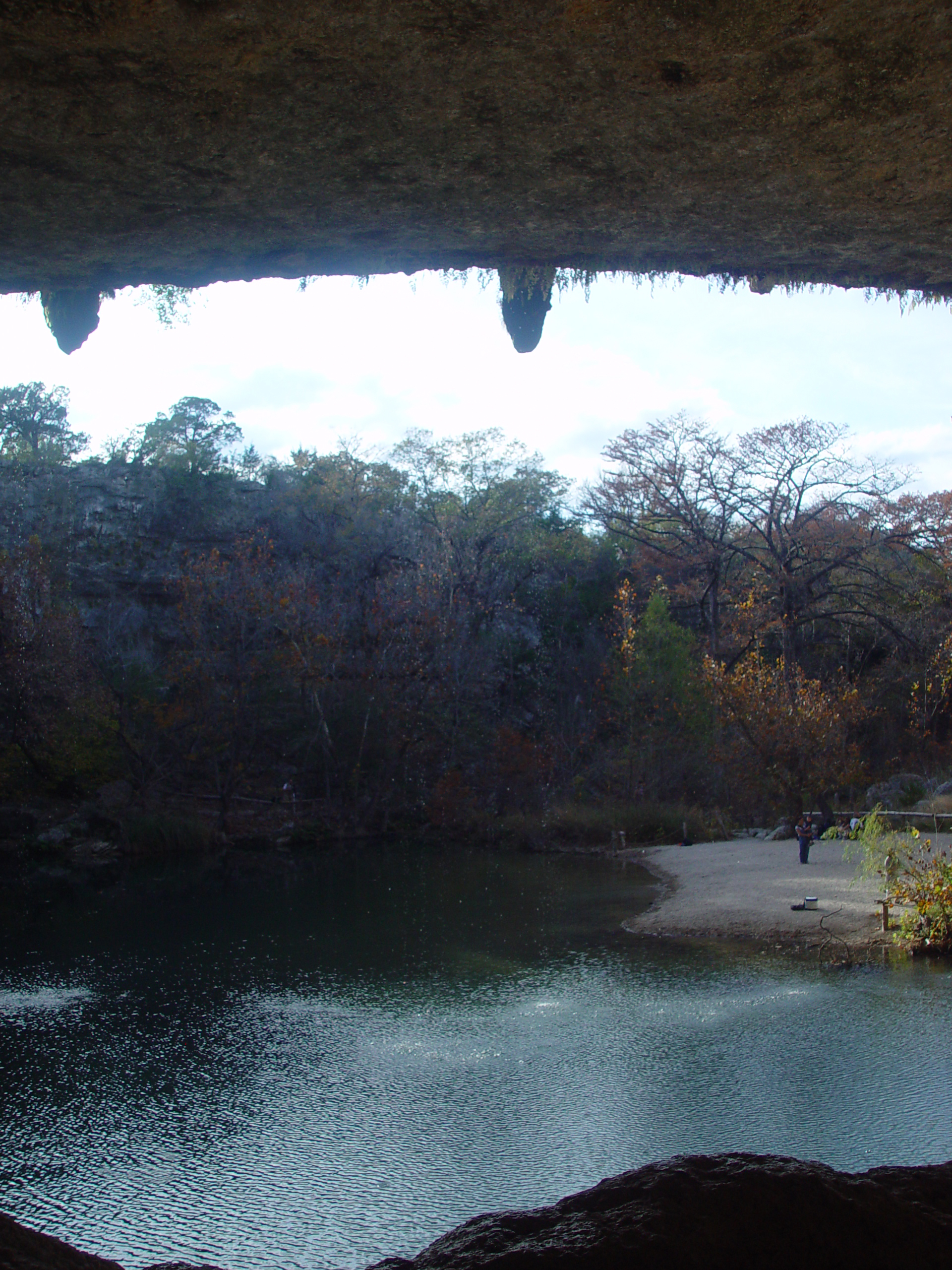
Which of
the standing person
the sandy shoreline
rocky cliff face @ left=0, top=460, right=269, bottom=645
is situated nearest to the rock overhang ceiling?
the sandy shoreline

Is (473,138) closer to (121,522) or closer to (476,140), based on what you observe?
(476,140)

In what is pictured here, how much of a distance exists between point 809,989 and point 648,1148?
382cm

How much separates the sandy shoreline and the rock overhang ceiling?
31.0ft

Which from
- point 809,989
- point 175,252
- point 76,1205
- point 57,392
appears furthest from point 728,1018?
point 57,392

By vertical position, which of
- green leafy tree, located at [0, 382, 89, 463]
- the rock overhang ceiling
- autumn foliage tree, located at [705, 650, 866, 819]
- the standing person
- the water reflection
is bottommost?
the water reflection

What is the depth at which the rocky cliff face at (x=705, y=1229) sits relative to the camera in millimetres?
2273

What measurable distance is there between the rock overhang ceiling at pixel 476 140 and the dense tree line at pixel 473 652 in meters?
18.5

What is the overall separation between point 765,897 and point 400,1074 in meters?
7.12

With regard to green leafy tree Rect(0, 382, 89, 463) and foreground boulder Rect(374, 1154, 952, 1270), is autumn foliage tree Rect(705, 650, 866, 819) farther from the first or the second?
green leafy tree Rect(0, 382, 89, 463)

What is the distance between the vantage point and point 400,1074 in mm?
8570

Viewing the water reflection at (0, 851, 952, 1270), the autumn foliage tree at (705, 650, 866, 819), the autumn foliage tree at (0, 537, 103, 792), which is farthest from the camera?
the autumn foliage tree at (0, 537, 103, 792)

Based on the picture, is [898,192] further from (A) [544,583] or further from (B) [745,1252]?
(A) [544,583]

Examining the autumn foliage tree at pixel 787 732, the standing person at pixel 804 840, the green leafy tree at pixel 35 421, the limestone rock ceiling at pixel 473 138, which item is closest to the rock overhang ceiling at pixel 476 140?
the limestone rock ceiling at pixel 473 138

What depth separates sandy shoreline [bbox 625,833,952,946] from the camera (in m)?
12.1
